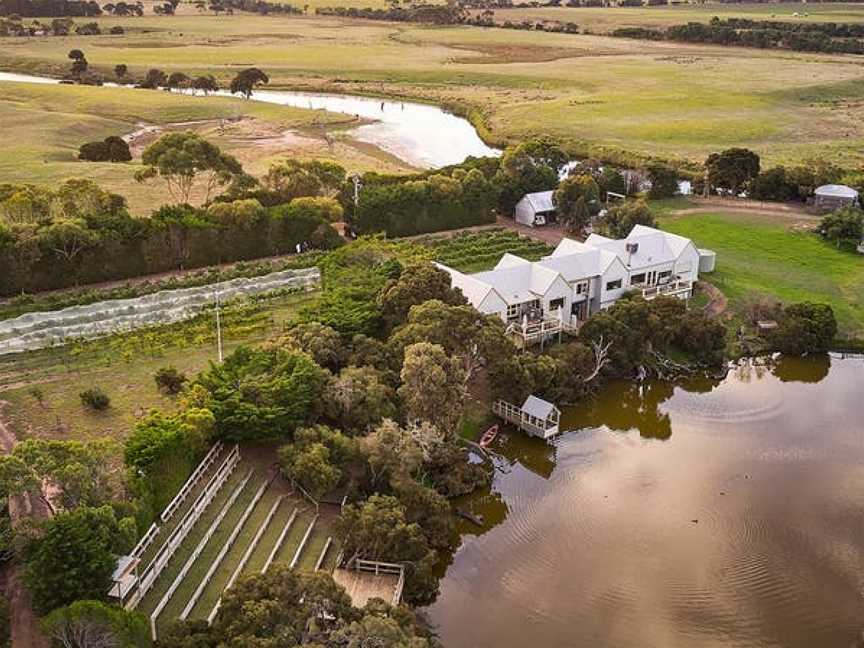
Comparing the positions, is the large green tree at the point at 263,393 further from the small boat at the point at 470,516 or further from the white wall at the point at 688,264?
the white wall at the point at 688,264

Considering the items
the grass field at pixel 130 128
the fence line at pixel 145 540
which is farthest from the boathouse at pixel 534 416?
the grass field at pixel 130 128

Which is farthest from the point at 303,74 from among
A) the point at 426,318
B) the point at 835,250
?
the point at 426,318

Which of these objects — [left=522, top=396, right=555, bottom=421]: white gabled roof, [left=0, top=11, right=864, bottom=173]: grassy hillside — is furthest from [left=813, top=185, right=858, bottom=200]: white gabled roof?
[left=522, top=396, right=555, bottom=421]: white gabled roof

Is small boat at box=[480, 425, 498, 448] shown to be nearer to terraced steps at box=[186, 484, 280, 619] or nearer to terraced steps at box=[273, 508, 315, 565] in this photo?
terraced steps at box=[273, 508, 315, 565]

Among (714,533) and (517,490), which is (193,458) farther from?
(714,533)

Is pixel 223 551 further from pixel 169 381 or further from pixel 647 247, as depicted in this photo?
pixel 647 247

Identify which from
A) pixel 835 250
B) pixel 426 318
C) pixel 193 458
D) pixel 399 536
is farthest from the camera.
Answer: pixel 835 250
